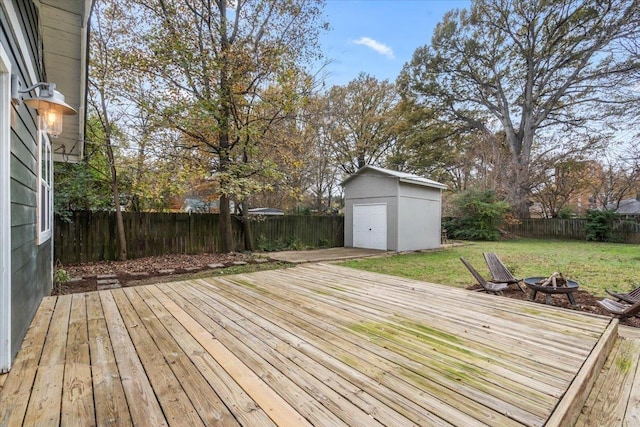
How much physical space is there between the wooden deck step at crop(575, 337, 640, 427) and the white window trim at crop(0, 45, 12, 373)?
3741 mm

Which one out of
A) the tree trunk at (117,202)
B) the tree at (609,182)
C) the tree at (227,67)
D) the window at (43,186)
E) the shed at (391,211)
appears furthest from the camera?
the tree at (609,182)

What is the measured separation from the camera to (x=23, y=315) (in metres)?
2.69

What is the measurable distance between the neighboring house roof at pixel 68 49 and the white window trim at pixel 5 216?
1.69 metres

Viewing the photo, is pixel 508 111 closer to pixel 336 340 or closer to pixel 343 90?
pixel 343 90

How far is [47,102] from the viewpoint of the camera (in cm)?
265

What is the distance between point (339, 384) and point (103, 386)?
1482 mm

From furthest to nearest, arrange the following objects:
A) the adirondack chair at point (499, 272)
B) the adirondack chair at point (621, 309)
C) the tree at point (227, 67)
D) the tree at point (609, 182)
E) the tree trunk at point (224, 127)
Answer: the tree at point (609, 182), the tree trunk at point (224, 127), the tree at point (227, 67), the adirondack chair at point (499, 272), the adirondack chair at point (621, 309)

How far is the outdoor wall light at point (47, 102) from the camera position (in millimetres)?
2322

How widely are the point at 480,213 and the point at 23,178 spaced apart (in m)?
17.2

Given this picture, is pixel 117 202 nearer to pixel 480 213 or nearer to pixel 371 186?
pixel 371 186

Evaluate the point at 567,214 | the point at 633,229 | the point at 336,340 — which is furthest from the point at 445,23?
the point at 336,340

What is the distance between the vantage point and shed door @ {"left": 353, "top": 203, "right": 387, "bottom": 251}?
11.5m

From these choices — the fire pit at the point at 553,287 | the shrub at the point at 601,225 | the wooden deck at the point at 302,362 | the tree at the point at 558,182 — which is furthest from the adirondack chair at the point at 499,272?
the tree at the point at 558,182

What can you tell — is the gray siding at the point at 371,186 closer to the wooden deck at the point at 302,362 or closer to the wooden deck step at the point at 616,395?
the wooden deck at the point at 302,362
